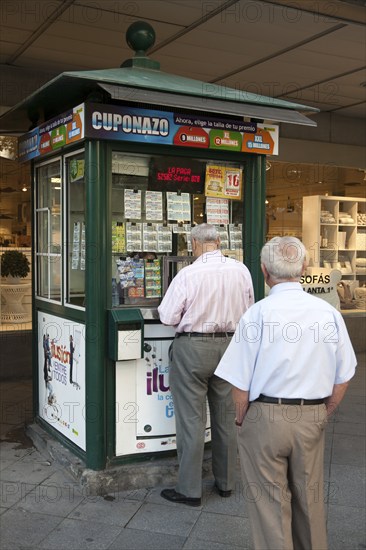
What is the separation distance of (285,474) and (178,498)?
4.82 ft

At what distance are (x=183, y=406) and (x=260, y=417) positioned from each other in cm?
135

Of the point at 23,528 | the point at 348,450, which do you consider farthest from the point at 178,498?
the point at 348,450

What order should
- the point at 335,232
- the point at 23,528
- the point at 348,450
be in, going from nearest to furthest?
the point at 23,528
the point at 348,450
the point at 335,232

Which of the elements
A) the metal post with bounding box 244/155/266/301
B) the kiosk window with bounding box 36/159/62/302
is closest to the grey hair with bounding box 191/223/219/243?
the metal post with bounding box 244/155/266/301

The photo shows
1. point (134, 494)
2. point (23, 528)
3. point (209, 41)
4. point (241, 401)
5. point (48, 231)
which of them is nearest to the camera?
point (241, 401)

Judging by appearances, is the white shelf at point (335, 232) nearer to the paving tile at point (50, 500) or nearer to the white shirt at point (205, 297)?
the white shirt at point (205, 297)

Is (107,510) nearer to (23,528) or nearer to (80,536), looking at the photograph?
(80,536)

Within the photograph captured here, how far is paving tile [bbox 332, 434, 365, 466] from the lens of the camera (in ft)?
15.5

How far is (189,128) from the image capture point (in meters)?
4.14

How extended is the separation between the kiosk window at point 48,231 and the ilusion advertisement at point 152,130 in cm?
26

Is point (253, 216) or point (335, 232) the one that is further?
point (335, 232)

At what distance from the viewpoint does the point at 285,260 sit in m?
2.61

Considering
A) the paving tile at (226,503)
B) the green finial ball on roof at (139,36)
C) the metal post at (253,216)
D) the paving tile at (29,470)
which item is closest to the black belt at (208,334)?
the metal post at (253,216)

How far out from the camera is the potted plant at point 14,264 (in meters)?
7.34
